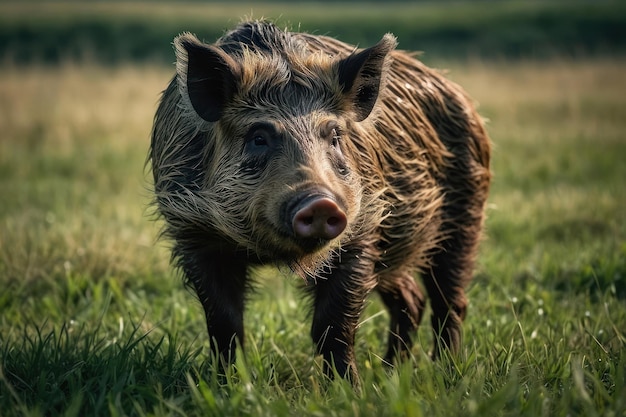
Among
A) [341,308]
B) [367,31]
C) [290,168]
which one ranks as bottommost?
[367,31]

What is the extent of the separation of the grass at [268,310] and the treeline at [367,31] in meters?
17.0

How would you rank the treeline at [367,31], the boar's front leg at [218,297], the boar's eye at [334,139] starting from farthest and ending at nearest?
the treeline at [367,31] → the boar's front leg at [218,297] → the boar's eye at [334,139]

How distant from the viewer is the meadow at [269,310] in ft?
9.70

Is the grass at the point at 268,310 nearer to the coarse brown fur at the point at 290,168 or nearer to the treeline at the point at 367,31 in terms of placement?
the coarse brown fur at the point at 290,168

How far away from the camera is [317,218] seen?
3021 mm

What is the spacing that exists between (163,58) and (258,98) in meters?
24.5

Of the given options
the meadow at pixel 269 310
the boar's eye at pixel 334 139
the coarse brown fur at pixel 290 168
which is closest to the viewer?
the meadow at pixel 269 310

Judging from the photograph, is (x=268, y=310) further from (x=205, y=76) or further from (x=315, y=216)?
(x=315, y=216)

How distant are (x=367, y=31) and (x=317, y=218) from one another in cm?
2977

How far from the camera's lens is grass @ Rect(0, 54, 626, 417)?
9.70 feet

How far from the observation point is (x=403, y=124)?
433cm

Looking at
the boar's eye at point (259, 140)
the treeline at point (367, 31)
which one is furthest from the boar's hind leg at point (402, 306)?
the treeline at point (367, 31)

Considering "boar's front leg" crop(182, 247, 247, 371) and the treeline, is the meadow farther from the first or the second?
the treeline

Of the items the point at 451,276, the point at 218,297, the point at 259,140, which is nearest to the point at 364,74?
the point at 259,140
